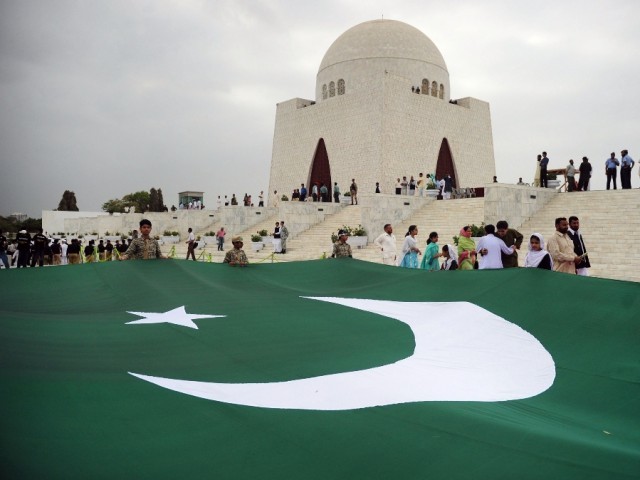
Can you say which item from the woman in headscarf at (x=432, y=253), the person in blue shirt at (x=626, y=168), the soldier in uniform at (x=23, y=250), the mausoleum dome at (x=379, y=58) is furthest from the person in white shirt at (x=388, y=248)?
the mausoleum dome at (x=379, y=58)

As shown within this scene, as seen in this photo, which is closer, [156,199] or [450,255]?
[450,255]

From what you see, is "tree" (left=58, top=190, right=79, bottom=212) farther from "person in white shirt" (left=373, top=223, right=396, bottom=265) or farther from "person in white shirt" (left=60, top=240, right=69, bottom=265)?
"person in white shirt" (left=373, top=223, right=396, bottom=265)

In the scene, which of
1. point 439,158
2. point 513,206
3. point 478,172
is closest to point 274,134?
point 439,158

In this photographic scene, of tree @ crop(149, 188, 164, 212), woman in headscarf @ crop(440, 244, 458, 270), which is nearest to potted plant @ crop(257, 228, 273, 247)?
woman in headscarf @ crop(440, 244, 458, 270)

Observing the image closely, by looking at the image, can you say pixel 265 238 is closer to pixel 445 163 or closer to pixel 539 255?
pixel 445 163

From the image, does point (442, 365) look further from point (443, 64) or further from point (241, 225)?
point (443, 64)

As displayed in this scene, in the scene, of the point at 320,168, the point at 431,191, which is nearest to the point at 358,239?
the point at 431,191

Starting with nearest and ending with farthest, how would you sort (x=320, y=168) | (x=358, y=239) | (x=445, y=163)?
(x=358, y=239)
(x=445, y=163)
(x=320, y=168)
